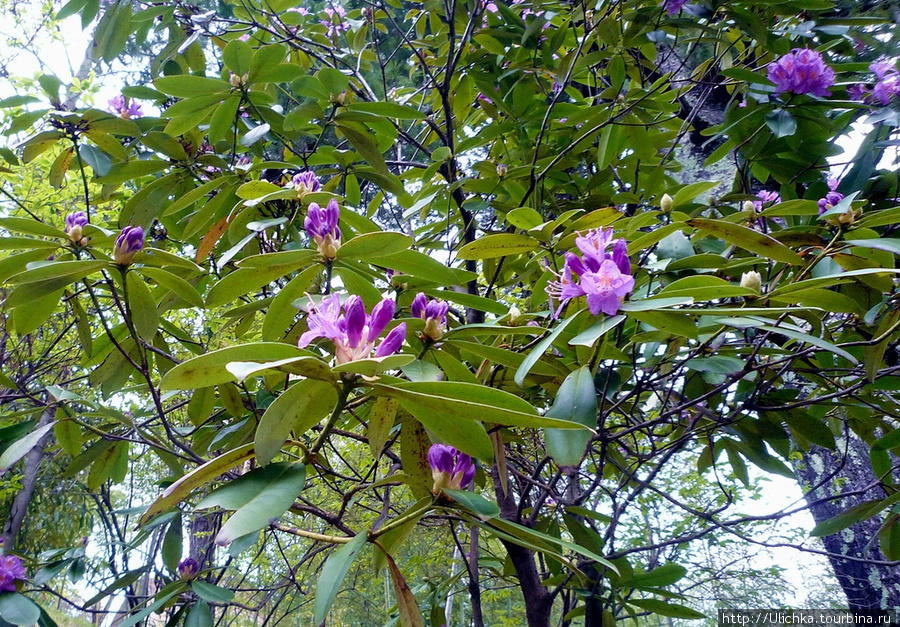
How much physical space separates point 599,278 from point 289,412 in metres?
0.42

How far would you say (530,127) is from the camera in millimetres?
1511

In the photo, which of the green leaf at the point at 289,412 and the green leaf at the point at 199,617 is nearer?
the green leaf at the point at 289,412

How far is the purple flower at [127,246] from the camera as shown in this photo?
80cm

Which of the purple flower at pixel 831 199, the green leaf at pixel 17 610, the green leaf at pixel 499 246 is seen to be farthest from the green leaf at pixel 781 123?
the green leaf at pixel 17 610

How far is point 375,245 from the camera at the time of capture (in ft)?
2.30

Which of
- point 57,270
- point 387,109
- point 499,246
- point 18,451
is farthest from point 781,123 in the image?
point 18,451

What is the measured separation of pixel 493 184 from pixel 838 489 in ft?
9.71

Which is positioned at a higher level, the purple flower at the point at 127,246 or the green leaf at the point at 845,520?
the purple flower at the point at 127,246

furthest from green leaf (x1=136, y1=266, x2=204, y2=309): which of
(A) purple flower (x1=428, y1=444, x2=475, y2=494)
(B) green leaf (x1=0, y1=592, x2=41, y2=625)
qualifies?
(B) green leaf (x1=0, y1=592, x2=41, y2=625)

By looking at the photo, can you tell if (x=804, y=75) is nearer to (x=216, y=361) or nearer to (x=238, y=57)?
(x=238, y=57)

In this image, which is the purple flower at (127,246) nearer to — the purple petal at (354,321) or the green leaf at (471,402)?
the purple petal at (354,321)

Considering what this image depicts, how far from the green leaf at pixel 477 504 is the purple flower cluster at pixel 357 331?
201mm

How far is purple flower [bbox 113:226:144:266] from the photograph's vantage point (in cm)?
80

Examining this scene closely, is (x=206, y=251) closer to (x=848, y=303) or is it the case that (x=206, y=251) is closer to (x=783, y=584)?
(x=848, y=303)
